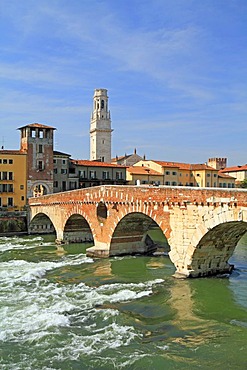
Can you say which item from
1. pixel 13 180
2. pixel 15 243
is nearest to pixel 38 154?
pixel 13 180

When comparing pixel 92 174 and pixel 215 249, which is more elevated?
pixel 92 174

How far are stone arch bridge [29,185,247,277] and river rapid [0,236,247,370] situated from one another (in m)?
1.15

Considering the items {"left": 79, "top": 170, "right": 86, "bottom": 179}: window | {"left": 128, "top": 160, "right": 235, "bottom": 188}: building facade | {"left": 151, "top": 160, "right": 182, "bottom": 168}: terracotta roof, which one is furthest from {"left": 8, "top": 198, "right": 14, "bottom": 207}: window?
{"left": 151, "top": 160, "right": 182, "bottom": 168}: terracotta roof

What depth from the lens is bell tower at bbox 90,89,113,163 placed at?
8744cm

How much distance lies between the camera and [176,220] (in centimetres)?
2034

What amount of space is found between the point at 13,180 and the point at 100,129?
41340 mm

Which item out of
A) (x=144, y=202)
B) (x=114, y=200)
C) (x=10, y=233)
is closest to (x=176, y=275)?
(x=144, y=202)

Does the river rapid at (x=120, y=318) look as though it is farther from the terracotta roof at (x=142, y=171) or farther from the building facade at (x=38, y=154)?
Answer: the terracotta roof at (x=142, y=171)

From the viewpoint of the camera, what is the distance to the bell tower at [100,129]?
3442 inches

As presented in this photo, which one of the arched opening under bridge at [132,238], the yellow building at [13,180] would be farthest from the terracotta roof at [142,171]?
the arched opening under bridge at [132,238]

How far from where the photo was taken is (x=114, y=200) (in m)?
26.4

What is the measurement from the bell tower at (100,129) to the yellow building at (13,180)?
38.1m

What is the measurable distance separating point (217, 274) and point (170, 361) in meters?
9.82

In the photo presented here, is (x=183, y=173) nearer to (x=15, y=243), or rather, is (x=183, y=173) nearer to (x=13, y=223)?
(x=13, y=223)
